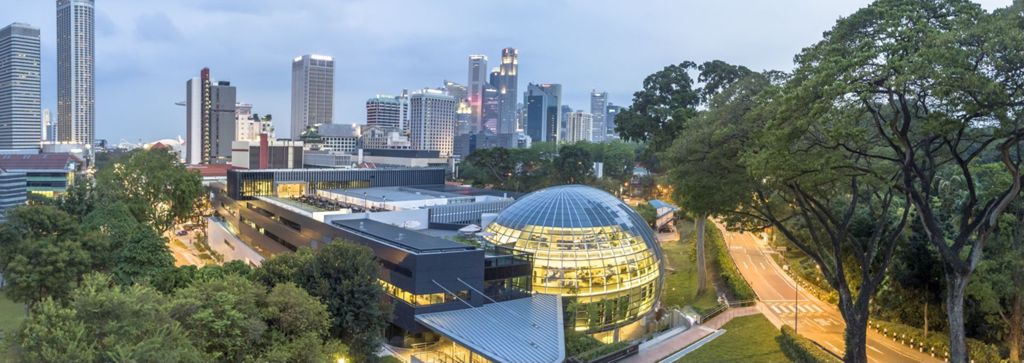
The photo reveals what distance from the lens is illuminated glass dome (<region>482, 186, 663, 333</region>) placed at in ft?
109

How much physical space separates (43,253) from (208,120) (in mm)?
160035

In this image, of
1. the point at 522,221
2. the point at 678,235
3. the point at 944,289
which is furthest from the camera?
the point at 678,235

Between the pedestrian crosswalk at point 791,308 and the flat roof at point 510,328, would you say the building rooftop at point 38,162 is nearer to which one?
the flat roof at point 510,328

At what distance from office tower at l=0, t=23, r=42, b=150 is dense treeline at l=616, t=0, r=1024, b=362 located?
186846 millimetres

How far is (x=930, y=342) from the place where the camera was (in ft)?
96.9

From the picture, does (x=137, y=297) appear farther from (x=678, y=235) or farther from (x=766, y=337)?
(x=678, y=235)

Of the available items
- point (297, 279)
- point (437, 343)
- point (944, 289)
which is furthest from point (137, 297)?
point (944, 289)

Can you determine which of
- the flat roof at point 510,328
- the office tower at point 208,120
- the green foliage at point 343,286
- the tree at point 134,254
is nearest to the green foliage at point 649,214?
the flat roof at point 510,328

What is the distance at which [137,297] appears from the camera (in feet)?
53.3

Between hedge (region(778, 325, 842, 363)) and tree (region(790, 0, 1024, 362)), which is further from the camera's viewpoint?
hedge (region(778, 325, 842, 363))

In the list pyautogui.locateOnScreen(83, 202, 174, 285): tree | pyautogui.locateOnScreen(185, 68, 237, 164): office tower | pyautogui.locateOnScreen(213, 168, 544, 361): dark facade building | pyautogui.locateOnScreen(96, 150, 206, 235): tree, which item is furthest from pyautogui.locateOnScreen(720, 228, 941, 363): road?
pyautogui.locateOnScreen(185, 68, 237, 164): office tower

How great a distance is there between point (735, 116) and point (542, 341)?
1257cm

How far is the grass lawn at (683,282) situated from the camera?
40312mm

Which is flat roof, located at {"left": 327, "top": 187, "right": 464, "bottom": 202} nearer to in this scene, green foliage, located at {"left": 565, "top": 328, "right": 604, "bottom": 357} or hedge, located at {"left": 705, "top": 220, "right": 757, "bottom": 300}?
hedge, located at {"left": 705, "top": 220, "right": 757, "bottom": 300}
